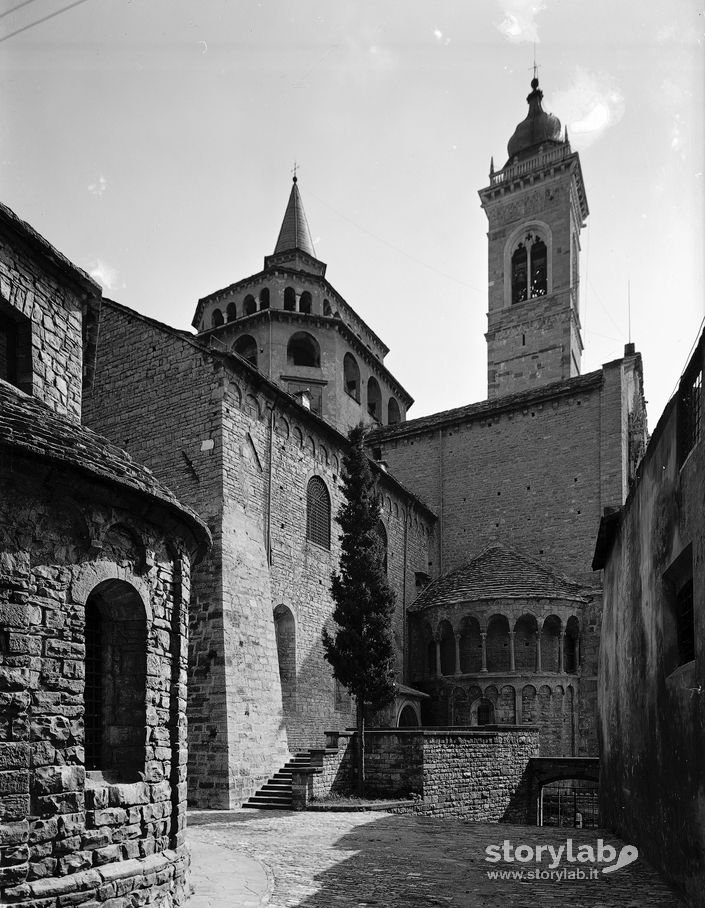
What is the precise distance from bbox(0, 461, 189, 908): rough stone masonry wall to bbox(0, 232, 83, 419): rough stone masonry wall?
3503 mm

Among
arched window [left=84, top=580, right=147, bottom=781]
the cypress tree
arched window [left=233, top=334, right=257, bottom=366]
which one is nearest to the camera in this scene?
arched window [left=84, top=580, right=147, bottom=781]

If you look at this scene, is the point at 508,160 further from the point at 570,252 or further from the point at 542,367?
the point at 542,367

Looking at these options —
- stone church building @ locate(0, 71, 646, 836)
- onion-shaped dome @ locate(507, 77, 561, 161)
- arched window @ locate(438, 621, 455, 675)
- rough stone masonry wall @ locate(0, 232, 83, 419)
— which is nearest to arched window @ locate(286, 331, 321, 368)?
stone church building @ locate(0, 71, 646, 836)

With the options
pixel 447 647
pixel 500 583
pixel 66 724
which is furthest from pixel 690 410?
pixel 447 647

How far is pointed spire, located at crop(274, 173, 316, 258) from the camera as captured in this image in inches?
1537

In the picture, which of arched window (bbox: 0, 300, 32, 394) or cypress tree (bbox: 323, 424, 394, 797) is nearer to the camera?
arched window (bbox: 0, 300, 32, 394)

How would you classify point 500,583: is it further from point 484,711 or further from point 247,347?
point 247,347

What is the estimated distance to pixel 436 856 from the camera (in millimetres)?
11812

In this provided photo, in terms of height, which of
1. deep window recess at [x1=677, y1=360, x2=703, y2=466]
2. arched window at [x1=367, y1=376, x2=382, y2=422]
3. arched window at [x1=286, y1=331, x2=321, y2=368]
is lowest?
deep window recess at [x1=677, y1=360, x2=703, y2=466]

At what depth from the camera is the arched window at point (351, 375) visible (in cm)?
3728

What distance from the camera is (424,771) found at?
1877 cm

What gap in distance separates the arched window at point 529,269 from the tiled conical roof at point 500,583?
59.4ft

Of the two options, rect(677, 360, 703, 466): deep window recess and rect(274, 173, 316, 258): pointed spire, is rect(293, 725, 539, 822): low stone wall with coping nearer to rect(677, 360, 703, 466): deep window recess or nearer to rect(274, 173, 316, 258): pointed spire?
rect(677, 360, 703, 466): deep window recess

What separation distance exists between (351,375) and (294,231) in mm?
7826
